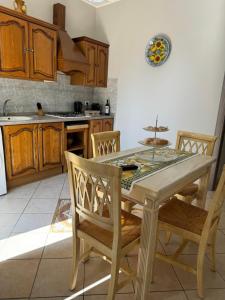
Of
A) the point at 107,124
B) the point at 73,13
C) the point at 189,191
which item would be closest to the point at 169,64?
the point at 107,124

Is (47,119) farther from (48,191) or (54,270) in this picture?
(54,270)

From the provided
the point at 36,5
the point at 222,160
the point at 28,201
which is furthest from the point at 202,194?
the point at 36,5

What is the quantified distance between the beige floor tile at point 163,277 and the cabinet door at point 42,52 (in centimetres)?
252

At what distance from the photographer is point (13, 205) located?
2311 mm

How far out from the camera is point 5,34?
2.41 meters

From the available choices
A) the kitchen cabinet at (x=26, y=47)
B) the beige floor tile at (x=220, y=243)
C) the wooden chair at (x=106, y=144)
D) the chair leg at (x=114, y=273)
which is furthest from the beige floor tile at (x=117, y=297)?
the kitchen cabinet at (x=26, y=47)

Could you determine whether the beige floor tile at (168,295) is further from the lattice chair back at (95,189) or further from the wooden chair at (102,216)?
the lattice chair back at (95,189)

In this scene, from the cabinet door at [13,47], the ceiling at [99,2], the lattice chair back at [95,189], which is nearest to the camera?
the lattice chair back at [95,189]

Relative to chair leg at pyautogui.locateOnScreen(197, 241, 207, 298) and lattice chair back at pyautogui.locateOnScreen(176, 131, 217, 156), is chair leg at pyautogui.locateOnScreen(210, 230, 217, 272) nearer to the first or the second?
chair leg at pyautogui.locateOnScreen(197, 241, 207, 298)

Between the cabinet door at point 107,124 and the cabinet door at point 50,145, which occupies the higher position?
the cabinet door at point 107,124

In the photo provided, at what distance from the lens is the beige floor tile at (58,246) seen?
1650 millimetres

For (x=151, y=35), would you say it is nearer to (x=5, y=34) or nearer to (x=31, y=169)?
(x=5, y=34)

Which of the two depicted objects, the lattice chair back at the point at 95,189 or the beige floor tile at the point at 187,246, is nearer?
the lattice chair back at the point at 95,189

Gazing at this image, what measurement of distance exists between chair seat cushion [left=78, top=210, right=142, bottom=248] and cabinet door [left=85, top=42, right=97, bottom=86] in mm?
2742
